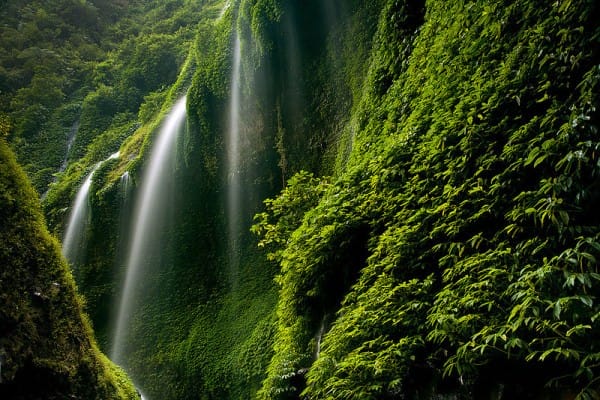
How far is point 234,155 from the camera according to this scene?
37.2 ft

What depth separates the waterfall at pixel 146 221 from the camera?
40.8ft

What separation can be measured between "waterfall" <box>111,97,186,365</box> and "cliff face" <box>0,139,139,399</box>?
20.4 ft

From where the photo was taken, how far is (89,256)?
1365 cm

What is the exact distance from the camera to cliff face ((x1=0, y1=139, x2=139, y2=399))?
467 cm

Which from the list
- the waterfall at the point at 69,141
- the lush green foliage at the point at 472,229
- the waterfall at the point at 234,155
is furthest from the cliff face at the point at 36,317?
the waterfall at the point at 69,141

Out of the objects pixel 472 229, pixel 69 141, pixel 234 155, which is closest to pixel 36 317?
pixel 472 229

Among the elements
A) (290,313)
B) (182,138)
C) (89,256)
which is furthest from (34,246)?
(89,256)

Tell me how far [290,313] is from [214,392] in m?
4.93

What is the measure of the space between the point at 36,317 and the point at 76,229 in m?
10.3

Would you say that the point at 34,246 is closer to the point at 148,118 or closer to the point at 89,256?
the point at 89,256

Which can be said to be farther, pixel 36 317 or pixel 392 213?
pixel 36 317

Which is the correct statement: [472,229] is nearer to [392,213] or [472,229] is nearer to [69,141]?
[392,213]

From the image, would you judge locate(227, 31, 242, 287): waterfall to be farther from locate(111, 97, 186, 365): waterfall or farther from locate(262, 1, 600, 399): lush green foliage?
locate(262, 1, 600, 399): lush green foliage

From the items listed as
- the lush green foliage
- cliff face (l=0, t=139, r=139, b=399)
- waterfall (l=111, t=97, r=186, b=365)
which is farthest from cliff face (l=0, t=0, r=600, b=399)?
waterfall (l=111, t=97, r=186, b=365)
